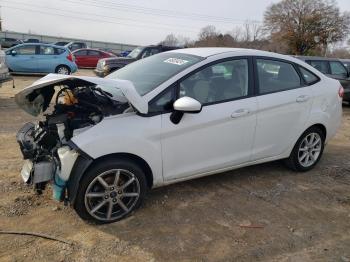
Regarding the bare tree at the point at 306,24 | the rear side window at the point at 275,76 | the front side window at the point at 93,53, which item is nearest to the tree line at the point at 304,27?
the bare tree at the point at 306,24

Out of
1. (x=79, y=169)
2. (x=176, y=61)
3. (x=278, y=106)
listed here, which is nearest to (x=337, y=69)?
(x=278, y=106)

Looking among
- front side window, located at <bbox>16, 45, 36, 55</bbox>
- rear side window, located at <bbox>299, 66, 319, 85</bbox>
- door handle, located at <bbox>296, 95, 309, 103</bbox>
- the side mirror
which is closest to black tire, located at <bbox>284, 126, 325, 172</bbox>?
door handle, located at <bbox>296, 95, 309, 103</bbox>

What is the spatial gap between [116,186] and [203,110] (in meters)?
1.20

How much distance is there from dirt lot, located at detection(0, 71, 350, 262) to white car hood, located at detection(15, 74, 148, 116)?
100cm

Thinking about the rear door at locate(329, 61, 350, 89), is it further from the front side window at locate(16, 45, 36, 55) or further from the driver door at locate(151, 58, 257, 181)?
the front side window at locate(16, 45, 36, 55)

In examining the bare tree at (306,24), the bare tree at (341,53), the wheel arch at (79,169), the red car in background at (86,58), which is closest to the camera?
the wheel arch at (79,169)

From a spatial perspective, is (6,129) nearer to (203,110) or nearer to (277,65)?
(203,110)

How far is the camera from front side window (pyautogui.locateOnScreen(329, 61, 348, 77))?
1162 centimetres

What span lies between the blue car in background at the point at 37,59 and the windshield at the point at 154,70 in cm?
1243

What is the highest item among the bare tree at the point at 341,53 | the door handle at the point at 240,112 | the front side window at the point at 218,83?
the bare tree at the point at 341,53

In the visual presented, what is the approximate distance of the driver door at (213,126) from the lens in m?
3.84

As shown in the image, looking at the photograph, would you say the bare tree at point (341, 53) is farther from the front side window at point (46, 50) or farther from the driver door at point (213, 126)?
the driver door at point (213, 126)

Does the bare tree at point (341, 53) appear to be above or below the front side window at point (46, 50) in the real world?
above

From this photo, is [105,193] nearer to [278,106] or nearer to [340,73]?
[278,106]
